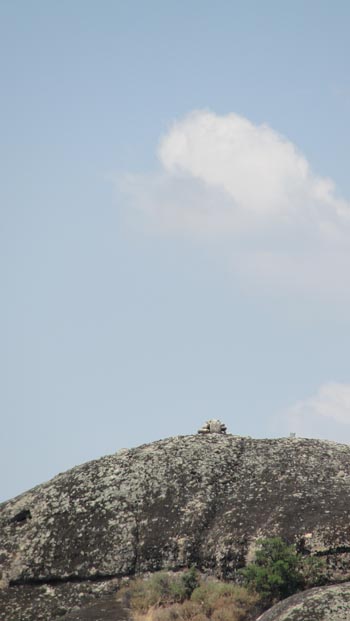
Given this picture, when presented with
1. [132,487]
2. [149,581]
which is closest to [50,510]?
[132,487]

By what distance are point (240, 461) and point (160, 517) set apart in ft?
15.4

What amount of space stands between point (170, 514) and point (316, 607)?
9.56 metres

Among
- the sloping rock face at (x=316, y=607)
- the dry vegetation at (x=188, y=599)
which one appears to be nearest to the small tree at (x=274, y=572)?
the dry vegetation at (x=188, y=599)

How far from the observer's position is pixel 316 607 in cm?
2616

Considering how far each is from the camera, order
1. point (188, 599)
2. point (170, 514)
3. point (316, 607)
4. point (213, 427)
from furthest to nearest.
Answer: point (213, 427), point (170, 514), point (188, 599), point (316, 607)

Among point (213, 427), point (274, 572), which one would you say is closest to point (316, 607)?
point (274, 572)

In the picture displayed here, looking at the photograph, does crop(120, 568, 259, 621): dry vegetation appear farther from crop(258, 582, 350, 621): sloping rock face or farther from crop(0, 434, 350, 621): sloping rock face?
crop(258, 582, 350, 621): sloping rock face

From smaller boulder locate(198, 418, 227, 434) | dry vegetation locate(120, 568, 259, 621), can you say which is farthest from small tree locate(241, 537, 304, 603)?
smaller boulder locate(198, 418, 227, 434)

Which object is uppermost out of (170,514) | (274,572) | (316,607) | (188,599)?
(170,514)

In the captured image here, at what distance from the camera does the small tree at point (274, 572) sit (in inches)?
1195

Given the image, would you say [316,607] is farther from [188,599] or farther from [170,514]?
[170,514]

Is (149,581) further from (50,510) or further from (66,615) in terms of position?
(50,510)

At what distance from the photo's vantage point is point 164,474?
36.9 meters

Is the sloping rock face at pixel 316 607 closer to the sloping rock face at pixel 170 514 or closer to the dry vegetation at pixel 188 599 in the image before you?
the dry vegetation at pixel 188 599
